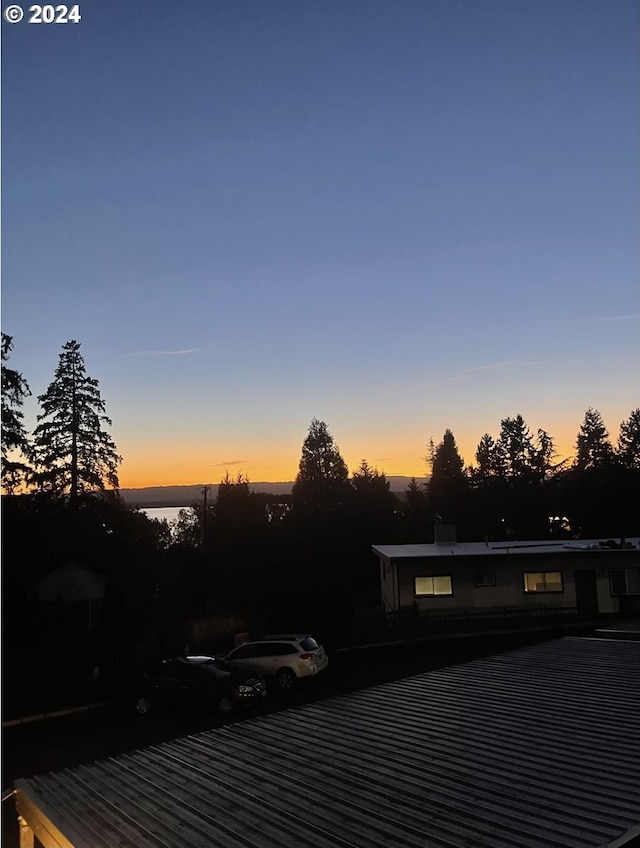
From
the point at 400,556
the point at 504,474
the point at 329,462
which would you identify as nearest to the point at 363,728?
the point at 400,556

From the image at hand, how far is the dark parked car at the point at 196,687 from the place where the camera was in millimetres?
17047

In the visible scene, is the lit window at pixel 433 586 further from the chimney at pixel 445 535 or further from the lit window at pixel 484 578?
the chimney at pixel 445 535

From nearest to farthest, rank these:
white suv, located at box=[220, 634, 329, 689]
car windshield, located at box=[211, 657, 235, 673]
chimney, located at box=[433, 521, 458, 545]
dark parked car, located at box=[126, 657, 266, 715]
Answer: dark parked car, located at box=[126, 657, 266, 715] → car windshield, located at box=[211, 657, 235, 673] → white suv, located at box=[220, 634, 329, 689] → chimney, located at box=[433, 521, 458, 545]

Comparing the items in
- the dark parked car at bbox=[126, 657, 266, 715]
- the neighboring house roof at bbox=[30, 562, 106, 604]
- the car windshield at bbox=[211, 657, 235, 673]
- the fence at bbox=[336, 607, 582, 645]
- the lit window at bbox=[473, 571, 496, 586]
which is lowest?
the fence at bbox=[336, 607, 582, 645]

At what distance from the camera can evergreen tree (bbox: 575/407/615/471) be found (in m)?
79.4

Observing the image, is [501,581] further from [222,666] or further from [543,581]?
[222,666]

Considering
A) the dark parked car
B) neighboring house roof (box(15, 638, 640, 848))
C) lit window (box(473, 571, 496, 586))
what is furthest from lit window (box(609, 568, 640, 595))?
neighboring house roof (box(15, 638, 640, 848))

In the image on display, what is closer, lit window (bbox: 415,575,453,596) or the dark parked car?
the dark parked car

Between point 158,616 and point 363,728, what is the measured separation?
702 inches

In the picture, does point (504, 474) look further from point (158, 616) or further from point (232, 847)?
point (232, 847)

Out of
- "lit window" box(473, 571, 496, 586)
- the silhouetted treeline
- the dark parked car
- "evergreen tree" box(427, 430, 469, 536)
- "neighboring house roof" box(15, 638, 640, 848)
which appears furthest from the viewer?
"evergreen tree" box(427, 430, 469, 536)

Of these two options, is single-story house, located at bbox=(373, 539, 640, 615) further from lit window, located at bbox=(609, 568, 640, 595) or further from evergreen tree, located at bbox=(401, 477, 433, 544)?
evergreen tree, located at bbox=(401, 477, 433, 544)

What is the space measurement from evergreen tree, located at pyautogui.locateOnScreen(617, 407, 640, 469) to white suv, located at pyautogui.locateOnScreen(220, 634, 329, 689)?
208 ft

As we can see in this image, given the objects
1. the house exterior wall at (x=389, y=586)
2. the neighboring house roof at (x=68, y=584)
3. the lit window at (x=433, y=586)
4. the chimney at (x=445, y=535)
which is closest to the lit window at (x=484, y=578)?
the lit window at (x=433, y=586)
